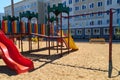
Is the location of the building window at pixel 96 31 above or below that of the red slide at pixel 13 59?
above

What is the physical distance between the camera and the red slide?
806 cm

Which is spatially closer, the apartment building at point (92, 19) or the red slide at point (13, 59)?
the red slide at point (13, 59)

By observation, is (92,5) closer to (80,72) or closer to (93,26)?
(93,26)

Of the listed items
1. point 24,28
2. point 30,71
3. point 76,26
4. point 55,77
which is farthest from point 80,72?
point 76,26

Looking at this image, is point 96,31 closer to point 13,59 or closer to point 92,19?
point 92,19

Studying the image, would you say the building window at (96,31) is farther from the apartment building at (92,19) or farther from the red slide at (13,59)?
the red slide at (13,59)

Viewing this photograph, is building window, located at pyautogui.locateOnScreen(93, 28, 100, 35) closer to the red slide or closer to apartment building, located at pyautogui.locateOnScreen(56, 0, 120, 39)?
apartment building, located at pyautogui.locateOnScreen(56, 0, 120, 39)

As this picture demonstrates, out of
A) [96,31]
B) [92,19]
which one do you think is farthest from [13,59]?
[92,19]

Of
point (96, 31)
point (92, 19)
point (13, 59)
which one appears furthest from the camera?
point (92, 19)

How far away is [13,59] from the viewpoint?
8727mm

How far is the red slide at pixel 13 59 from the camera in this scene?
8.06 metres

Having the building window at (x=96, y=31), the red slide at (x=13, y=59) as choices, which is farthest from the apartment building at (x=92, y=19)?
the red slide at (x=13, y=59)

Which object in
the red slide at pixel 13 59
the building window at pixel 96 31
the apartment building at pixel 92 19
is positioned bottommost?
the red slide at pixel 13 59

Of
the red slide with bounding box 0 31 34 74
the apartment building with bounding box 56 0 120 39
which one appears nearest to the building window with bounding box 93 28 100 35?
the apartment building with bounding box 56 0 120 39
